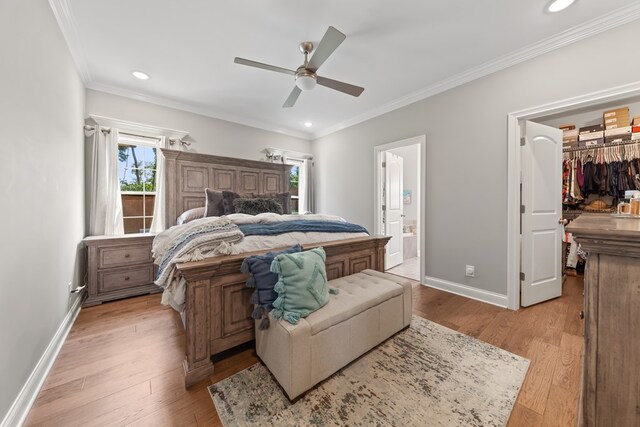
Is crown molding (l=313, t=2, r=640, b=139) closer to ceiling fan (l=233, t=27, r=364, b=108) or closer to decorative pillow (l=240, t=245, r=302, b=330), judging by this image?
ceiling fan (l=233, t=27, r=364, b=108)

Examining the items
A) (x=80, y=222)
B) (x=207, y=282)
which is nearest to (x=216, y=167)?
(x=80, y=222)

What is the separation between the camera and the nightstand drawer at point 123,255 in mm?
2717

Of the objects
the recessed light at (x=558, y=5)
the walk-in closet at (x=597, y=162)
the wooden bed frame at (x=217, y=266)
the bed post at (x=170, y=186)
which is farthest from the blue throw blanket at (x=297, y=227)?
the walk-in closet at (x=597, y=162)

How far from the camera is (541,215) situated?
262 cm

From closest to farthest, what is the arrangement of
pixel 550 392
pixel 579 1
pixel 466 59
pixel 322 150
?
pixel 550 392 < pixel 579 1 < pixel 466 59 < pixel 322 150

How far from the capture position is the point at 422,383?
4.92 feet

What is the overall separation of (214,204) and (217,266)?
2.00m

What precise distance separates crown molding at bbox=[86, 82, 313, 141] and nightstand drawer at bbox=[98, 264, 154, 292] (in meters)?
2.32

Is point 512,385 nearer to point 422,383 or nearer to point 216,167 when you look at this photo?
point 422,383

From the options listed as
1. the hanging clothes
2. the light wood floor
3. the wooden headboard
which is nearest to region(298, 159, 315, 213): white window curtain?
the wooden headboard

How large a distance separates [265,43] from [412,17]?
4.45 ft

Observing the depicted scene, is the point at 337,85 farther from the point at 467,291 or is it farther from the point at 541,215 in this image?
the point at 467,291

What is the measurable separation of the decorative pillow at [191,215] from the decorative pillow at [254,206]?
541mm

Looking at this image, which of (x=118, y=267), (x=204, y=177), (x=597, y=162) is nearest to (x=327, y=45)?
(x=204, y=177)
